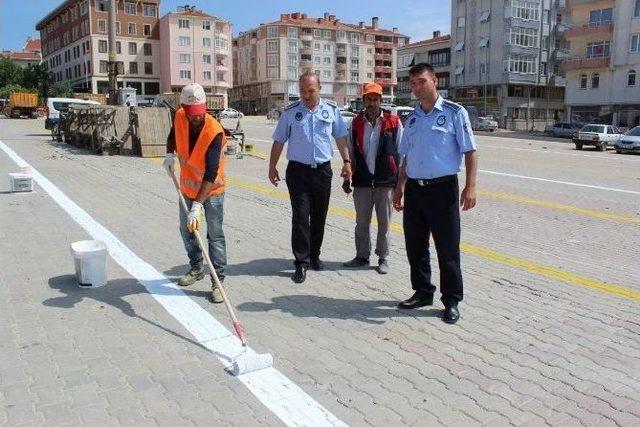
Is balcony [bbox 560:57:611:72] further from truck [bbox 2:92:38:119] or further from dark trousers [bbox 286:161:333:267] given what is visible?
dark trousers [bbox 286:161:333:267]

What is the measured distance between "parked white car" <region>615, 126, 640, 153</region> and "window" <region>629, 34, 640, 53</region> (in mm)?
25858

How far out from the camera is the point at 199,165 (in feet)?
16.6

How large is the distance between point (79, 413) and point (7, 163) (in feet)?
49.7

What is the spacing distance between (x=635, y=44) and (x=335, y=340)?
182 feet

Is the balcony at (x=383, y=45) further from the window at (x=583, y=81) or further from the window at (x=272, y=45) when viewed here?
the window at (x=583, y=81)

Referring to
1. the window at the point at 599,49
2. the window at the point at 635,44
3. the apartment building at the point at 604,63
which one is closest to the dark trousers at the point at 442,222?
the apartment building at the point at 604,63

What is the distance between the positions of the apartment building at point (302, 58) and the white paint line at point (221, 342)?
9197 centimetres

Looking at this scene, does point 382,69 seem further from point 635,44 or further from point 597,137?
point 597,137

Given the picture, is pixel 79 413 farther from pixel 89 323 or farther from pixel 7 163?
pixel 7 163

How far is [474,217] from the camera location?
30.7 feet

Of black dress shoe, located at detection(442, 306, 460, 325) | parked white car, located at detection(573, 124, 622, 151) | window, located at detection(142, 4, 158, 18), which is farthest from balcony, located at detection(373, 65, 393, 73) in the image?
black dress shoe, located at detection(442, 306, 460, 325)

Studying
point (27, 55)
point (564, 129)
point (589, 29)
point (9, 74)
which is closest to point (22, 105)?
point (9, 74)

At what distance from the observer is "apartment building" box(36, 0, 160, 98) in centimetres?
8469

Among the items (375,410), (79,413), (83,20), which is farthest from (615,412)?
(83,20)
